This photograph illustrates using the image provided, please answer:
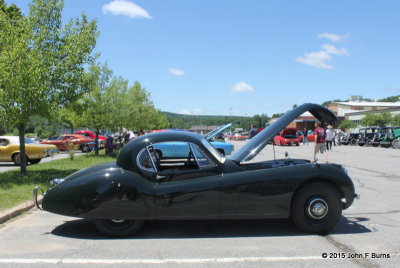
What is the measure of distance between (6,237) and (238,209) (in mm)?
3319

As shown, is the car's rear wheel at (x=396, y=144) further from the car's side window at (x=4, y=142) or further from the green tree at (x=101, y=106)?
the car's side window at (x=4, y=142)

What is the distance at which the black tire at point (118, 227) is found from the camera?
207 inches

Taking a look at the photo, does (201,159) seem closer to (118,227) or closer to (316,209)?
(118,227)

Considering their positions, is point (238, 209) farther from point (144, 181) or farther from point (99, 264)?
point (99, 264)

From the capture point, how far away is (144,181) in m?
5.25

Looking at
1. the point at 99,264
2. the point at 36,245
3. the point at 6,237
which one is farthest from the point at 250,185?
the point at 6,237

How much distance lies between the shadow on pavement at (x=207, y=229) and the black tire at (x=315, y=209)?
182 mm

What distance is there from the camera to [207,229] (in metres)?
5.64

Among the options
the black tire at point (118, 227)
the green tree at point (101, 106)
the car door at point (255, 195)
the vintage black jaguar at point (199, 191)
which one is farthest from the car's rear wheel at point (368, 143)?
the black tire at point (118, 227)

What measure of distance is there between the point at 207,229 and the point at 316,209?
159cm

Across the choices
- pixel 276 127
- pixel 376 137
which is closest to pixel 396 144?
pixel 376 137

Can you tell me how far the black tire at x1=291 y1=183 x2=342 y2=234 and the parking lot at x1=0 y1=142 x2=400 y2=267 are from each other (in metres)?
0.15

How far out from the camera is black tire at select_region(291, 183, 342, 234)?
5281 millimetres

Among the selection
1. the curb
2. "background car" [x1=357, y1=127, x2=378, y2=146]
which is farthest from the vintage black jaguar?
"background car" [x1=357, y1=127, x2=378, y2=146]
